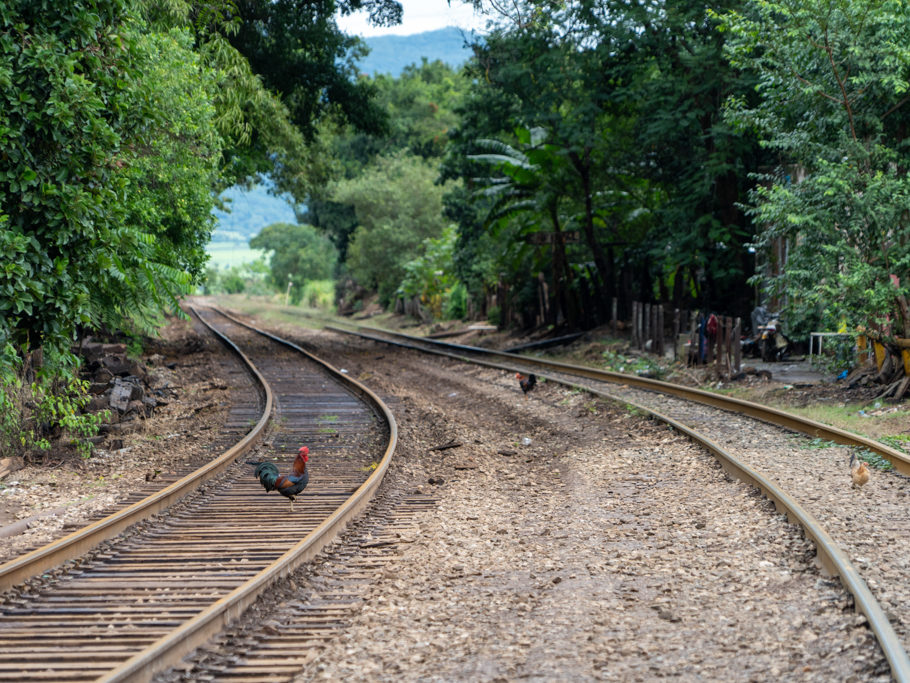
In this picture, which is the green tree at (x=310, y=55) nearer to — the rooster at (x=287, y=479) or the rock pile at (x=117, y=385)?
the rock pile at (x=117, y=385)

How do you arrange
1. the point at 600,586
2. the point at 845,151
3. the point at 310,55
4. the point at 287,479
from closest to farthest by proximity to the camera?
the point at 600,586
the point at 287,479
the point at 845,151
the point at 310,55

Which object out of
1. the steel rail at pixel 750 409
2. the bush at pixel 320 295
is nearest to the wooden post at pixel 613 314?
the steel rail at pixel 750 409

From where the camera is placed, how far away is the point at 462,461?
11094 mm

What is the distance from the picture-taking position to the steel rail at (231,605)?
4484mm

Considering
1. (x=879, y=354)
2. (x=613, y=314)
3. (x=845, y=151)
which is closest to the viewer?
(x=845, y=151)

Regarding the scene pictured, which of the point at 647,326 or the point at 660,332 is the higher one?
the point at 647,326

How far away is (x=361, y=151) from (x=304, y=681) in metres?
56.6

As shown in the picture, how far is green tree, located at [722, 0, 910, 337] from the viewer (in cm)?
1398

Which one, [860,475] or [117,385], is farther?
[117,385]

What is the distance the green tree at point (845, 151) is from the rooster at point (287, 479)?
944 centimetres

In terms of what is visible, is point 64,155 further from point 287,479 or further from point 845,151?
point 845,151

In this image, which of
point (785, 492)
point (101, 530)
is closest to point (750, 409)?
point (785, 492)

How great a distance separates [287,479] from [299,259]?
7285cm

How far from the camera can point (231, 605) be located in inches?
213
